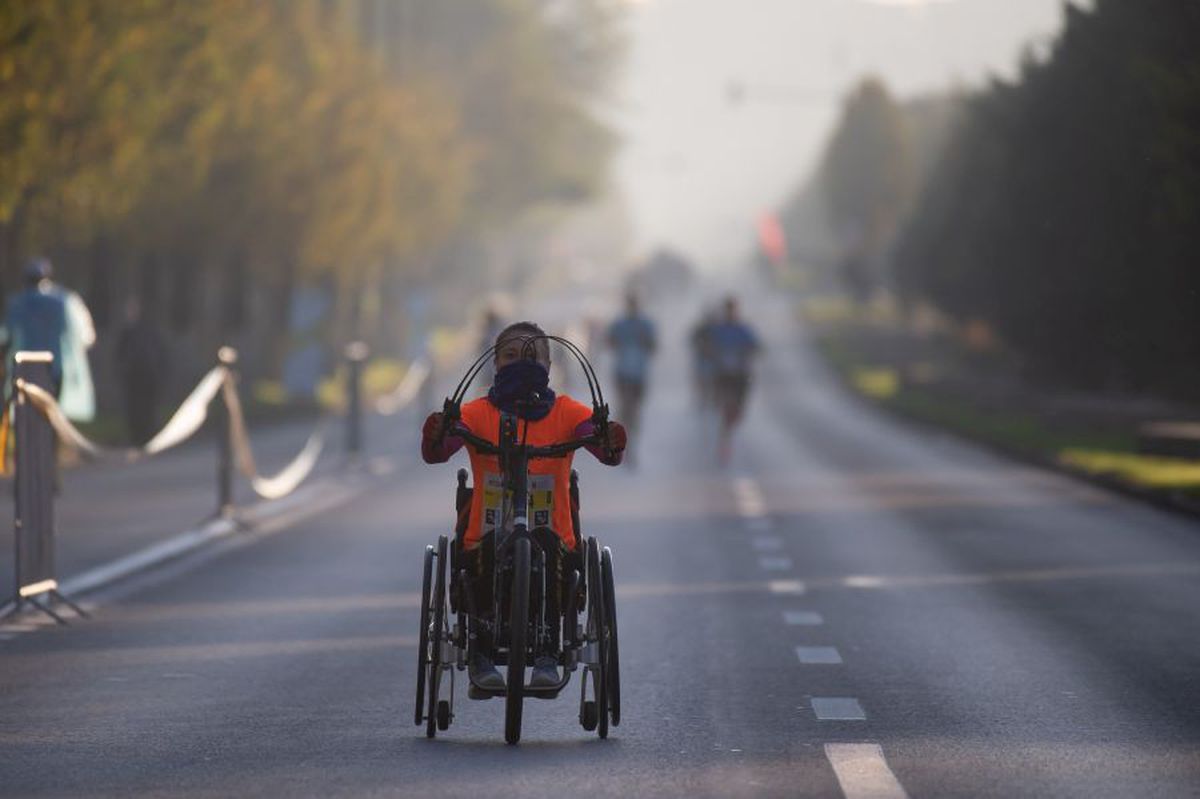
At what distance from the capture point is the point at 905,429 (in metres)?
43.1

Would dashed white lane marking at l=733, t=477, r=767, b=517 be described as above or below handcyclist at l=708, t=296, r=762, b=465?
below

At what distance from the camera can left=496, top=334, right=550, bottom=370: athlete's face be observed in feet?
30.6

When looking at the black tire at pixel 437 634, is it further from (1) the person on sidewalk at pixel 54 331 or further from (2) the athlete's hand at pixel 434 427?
(1) the person on sidewalk at pixel 54 331

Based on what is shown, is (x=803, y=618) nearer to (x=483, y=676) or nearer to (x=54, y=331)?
(x=483, y=676)

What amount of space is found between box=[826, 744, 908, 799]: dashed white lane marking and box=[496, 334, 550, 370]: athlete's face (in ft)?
5.57

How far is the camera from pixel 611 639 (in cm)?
910

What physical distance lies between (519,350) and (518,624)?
1079mm

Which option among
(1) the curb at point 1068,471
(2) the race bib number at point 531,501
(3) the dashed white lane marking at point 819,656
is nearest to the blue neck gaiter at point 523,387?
(2) the race bib number at point 531,501

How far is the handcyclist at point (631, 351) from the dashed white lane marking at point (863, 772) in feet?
68.3

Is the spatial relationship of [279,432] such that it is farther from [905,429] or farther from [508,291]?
[508,291]

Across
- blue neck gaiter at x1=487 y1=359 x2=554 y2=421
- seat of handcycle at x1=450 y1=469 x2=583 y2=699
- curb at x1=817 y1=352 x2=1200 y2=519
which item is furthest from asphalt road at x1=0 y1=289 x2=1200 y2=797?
blue neck gaiter at x1=487 y1=359 x2=554 y2=421

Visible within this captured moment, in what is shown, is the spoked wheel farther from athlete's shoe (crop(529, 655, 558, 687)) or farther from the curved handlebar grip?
the curved handlebar grip

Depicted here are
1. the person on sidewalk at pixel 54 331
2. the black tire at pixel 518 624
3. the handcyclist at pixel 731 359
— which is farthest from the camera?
the handcyclist at pixel 731 359

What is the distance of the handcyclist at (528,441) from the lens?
9.27m
